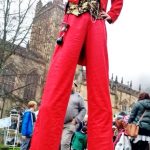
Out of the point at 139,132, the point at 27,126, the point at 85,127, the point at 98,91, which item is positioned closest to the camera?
the point at 98,91

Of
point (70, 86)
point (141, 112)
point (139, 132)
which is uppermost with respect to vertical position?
point (141, 112)

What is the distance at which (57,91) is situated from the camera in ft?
11.1

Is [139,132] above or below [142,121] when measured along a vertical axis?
below

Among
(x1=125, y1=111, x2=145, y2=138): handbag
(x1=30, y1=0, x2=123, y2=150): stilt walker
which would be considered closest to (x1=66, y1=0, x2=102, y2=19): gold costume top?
(x1=30, y1=0, x2=123, y2=150): stilt walker

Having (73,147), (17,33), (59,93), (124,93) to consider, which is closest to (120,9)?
(59,93)

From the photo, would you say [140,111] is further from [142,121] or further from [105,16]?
[105,16]

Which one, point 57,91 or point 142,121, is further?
point 142,121

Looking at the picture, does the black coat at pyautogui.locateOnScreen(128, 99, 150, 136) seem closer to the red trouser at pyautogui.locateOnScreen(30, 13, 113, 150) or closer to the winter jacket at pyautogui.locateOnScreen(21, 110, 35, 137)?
the winter jacket at pyautogui.locateOnScreen(21, 110, 35, 137)

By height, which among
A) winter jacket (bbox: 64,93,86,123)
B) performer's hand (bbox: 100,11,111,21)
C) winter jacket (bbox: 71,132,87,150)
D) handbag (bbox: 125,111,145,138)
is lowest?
winter jacket (bbox: 71,132,87,150)

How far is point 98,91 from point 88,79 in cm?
14

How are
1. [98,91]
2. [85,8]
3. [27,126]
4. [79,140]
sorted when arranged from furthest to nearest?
[27,126] → [79,140] → [85,8] → [98,91]

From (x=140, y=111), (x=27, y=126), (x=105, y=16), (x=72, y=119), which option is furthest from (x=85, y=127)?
(x=105, y=16)

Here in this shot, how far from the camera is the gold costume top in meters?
3.79

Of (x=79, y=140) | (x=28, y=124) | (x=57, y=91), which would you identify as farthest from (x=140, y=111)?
(x=57, y=91)
